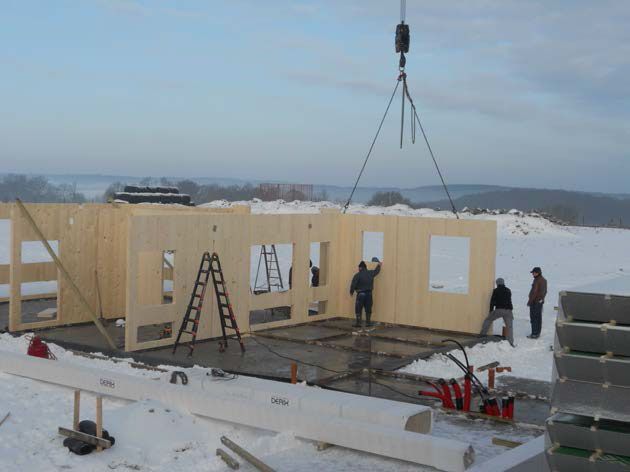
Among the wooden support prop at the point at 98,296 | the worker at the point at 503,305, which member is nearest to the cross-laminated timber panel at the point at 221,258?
the wooden support prop at the point at 98,296

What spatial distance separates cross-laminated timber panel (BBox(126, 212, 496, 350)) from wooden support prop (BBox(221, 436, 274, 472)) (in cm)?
551

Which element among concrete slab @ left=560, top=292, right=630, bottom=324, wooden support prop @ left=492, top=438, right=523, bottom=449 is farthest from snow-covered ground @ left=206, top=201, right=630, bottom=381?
wooden support prop @ left=492, top=438, right=523, bottom=449

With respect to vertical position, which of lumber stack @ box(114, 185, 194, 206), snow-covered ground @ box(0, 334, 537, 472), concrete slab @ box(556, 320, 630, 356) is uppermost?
lumber stack @ box(114, 185, 194, 206)

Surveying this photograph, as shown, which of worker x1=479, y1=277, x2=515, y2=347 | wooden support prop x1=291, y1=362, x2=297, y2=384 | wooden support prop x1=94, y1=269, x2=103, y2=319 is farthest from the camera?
wooden support prop x1=94, y1=269, x2=103, y2=319

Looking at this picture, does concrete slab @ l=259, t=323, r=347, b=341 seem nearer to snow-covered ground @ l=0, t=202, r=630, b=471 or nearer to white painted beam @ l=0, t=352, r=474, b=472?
snow-covered ground @ l=0, t=202, r=630, b=471

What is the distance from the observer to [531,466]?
321 inches

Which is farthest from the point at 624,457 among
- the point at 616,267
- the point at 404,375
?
the point at 616,267

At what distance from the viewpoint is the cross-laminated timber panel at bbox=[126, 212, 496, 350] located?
1468 centimetres

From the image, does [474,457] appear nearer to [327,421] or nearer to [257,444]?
[327,421]

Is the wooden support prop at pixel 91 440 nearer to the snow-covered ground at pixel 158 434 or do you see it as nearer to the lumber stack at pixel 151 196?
the snow-covered ground at pixel 158 434

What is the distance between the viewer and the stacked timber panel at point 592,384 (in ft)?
22.4

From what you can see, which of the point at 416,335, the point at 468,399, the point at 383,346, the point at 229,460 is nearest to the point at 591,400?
the point at 229,460

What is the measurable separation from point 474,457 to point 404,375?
4339 mm

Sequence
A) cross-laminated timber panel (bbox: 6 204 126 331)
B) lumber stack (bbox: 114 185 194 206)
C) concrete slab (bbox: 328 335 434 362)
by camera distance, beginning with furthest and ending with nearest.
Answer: lumber stack (bbox: 114 185 194 206) < cross-laminated timber panel (bbox: 6 204 126 331) < concrete slab (bbox: 328 335 434 362)
